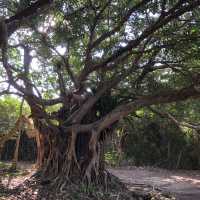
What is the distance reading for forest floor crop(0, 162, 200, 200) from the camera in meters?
10.1

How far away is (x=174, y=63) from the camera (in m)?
10.9

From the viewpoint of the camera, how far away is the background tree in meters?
9.45

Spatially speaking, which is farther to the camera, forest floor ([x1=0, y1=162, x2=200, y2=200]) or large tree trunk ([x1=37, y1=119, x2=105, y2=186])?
large tree trunk ([x1=37, y1=119, x2=105, y2=186])

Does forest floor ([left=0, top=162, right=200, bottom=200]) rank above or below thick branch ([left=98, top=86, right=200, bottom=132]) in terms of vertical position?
below

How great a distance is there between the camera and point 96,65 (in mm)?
10789

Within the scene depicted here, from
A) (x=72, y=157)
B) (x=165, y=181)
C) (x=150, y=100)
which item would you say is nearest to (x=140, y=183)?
(x=165, y=181)

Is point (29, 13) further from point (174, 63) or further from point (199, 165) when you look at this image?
point (199, 165)

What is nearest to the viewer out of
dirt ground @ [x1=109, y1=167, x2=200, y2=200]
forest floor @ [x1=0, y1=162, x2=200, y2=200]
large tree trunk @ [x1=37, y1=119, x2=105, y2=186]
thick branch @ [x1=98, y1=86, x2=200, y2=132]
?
thick branch @ [x1=98, y1=86, x2=200, y2=132]

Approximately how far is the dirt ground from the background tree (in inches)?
89.8

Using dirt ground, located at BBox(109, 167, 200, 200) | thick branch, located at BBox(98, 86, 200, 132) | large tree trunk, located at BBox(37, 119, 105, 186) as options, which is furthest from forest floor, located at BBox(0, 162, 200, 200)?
thick branch, located at BBox(98, 86, 200, 132)

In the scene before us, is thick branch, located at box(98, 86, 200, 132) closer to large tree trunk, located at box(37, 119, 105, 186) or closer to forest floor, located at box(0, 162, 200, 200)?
large tree trunk, located at box(37, 119, 105, 186)

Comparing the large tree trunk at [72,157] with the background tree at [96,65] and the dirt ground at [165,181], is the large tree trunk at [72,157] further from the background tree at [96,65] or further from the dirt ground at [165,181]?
the dirt ground at [165,181]

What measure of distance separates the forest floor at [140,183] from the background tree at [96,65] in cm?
86

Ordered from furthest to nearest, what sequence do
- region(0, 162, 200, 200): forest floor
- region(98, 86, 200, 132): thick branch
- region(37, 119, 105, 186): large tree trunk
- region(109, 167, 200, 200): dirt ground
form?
region(109, 167, 200, 200): dirt ground
region(37, 119, 105, 186): large tree trunk
region(0, 162, 200, 200): forest floor
region(98, 86, 200, 132): thick branch
